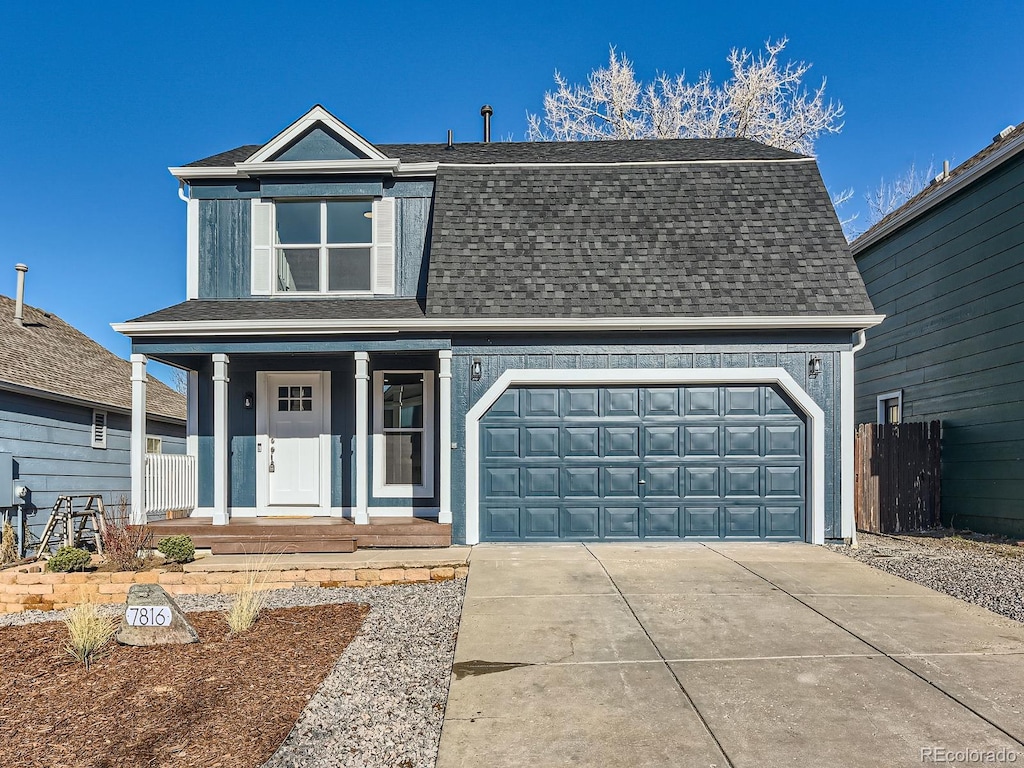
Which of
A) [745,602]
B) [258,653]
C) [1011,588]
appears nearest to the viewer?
[258,653]

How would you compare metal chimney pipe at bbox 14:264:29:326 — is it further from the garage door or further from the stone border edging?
the garage door

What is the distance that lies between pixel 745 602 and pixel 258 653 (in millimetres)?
4180

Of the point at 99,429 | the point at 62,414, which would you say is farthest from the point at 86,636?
the point at 99,429

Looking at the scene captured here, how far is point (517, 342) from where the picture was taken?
29.7 feet

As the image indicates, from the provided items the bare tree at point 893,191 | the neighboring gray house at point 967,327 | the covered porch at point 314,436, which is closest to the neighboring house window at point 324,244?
the covered porch at point 314,436

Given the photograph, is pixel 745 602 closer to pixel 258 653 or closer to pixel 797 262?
pixel 258 653

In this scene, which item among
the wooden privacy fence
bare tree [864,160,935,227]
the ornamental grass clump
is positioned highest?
bare tree [864,160,935,227]

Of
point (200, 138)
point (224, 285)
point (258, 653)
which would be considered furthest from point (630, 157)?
point (200, 138)

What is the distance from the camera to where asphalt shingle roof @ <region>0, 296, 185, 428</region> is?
37.3 ft

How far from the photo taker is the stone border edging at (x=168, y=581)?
22.5 feet

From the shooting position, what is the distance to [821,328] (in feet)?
29.2

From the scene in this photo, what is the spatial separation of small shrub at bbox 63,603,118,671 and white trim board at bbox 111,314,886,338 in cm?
456

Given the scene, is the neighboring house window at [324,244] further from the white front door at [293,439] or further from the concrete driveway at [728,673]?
the concrete driveway at [728,673]

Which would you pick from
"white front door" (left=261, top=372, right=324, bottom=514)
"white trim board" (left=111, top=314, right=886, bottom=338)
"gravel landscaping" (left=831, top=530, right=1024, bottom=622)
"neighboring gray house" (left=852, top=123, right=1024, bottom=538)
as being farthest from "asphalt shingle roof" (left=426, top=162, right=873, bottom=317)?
"gravel landscaping" (left=831, top=530, right=1024, bottom=622)
